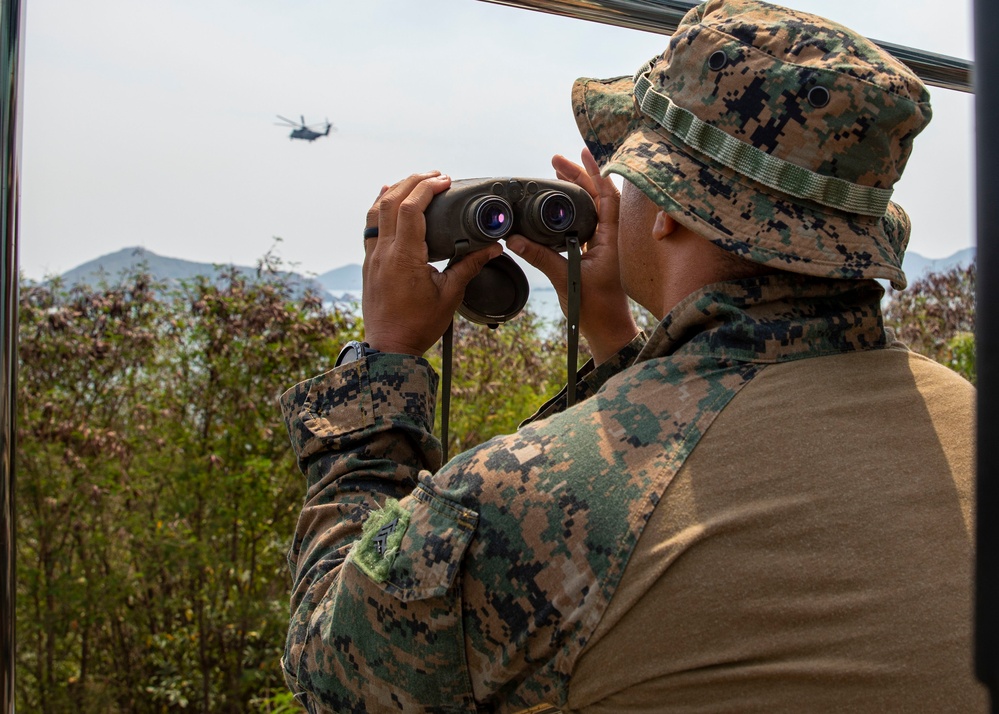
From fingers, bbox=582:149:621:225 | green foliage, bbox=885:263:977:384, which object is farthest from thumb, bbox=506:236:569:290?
green foliage, bbox=885:263:977:384

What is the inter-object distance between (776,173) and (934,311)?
4.72 metres

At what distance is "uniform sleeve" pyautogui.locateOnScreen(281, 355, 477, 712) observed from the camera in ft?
3.57

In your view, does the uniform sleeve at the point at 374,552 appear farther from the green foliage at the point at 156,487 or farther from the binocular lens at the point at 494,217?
the green foliage at the point at 156,487

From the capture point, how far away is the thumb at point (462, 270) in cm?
155

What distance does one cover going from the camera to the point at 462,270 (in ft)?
5.12

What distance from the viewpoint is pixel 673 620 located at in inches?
40.2

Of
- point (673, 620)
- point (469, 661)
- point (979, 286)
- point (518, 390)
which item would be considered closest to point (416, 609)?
point (469, 661)

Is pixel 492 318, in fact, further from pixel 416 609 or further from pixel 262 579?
pixel 262 579

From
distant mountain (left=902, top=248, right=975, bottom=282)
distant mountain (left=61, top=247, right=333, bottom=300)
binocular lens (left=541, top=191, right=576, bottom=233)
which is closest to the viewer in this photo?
binocular lens (left=541, top=191, right=576, bottom=233)

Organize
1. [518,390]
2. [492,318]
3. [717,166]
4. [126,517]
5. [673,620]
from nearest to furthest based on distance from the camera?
[673,620], [717,166], [492,318], [126,517], [518,390]

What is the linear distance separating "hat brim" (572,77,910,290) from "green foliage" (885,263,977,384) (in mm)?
4459

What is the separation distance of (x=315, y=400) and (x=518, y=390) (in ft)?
8.82

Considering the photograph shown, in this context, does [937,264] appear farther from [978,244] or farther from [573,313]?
[978,244]

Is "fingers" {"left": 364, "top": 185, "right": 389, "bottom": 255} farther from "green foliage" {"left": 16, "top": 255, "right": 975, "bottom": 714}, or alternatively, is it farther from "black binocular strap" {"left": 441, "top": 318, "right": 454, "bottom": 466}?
"green foliage" {"left": 16, "top": 255, "right": 975, "bottom": 714}
